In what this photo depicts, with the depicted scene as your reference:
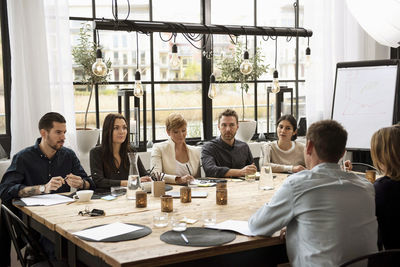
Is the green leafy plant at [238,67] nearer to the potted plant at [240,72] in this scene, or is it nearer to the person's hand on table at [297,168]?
the potted plant at [240,72]

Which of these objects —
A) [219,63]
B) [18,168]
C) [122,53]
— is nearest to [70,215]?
[18,168]

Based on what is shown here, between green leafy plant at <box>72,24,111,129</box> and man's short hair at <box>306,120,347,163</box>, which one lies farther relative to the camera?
green leafy plant at <box>72,24,111,129</box>

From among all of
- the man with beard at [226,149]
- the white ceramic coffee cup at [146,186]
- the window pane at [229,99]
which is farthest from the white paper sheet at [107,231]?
the window pane at [229,99]

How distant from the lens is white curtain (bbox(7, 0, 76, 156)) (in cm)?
420

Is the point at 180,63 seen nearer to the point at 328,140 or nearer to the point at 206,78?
the point at 206,78

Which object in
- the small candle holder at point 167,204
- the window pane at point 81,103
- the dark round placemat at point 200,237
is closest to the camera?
the dark round placemat at point 200,237

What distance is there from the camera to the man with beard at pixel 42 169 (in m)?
3.29

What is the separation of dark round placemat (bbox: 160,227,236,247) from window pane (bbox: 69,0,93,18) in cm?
312

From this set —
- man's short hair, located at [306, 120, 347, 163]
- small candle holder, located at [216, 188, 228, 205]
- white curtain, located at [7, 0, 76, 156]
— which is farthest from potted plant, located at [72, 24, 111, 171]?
man's short hair, located at [306, 120, 347, 163]

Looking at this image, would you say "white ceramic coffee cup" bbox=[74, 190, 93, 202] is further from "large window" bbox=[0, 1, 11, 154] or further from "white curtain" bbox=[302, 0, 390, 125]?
"white curtain" bbox=[302, 0, 390, 125]

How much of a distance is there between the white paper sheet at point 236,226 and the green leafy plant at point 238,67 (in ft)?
10.1

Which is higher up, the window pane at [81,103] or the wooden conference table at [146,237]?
the window pane at [81,103]

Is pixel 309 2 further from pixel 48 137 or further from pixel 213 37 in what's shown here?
pixel 48 137

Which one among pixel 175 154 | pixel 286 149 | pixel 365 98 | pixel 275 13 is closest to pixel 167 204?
pixel 175 154
